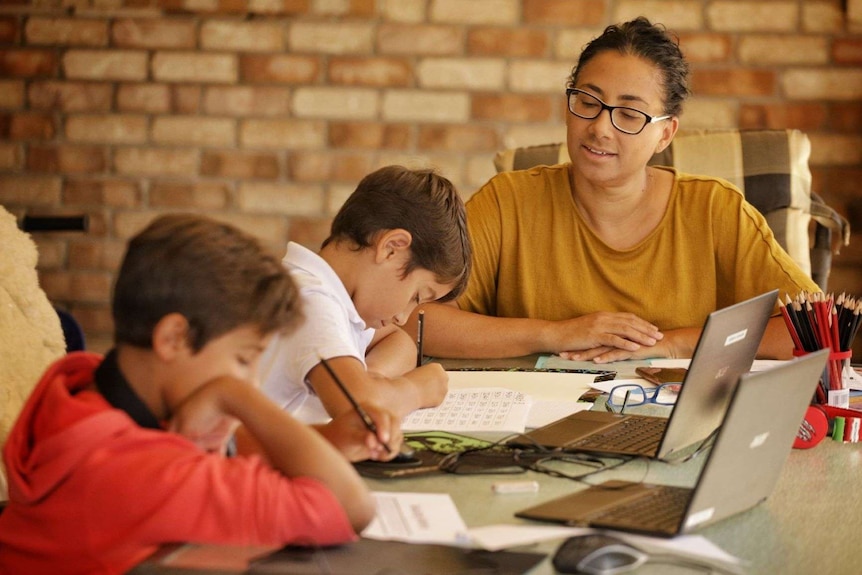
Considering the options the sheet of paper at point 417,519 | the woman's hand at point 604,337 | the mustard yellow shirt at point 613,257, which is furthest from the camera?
the mustard yellow shirt at point 613,257

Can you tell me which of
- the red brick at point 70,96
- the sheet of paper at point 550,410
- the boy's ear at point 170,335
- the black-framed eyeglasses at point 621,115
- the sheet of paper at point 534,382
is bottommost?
the sheet of paper at point 534,382

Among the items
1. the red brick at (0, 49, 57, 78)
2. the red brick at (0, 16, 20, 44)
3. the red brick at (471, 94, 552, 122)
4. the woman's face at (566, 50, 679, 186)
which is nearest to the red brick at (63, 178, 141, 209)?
the red brick at (0, 49, 57, 78)

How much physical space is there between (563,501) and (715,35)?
7.57 feet

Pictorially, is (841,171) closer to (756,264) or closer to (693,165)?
(693,165)

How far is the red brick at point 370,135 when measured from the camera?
3.26m

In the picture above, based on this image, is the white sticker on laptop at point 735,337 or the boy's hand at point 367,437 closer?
the boy's hand at point 367,437

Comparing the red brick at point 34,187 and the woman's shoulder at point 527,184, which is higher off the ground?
the woman's shoulder at point 527,184

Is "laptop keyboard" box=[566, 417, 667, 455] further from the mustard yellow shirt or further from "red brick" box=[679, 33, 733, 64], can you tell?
"red brick" box=[679, 33, 733, 64]

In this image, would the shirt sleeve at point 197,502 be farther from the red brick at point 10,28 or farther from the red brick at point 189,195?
the red brick at point 10,28

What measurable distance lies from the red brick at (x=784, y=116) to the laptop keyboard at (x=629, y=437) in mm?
1851

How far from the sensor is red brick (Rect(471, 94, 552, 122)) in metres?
3.21

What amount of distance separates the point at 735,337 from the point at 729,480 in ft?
1.08

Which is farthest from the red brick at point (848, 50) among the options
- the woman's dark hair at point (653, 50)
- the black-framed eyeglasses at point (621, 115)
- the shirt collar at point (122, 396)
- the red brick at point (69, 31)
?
the shirt collar at point (122, 396)

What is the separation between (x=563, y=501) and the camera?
1178mm
